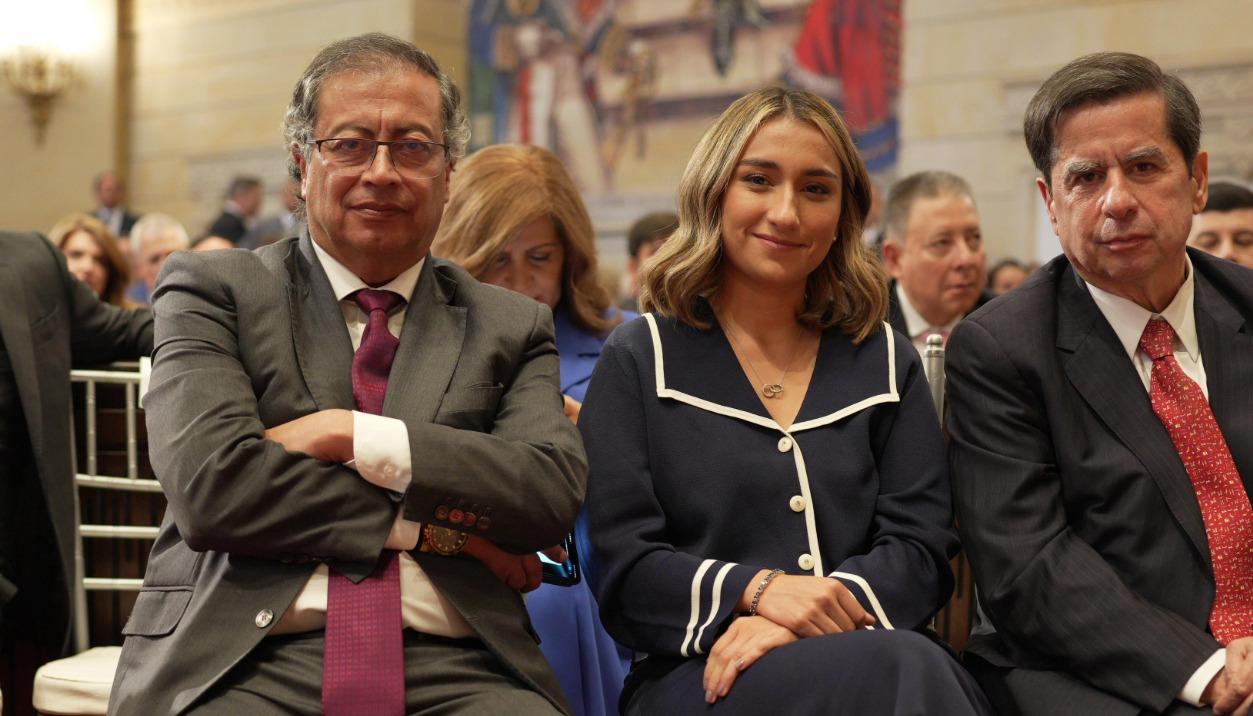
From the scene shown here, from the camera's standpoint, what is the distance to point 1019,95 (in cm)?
873

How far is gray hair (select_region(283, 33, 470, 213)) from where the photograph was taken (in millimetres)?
2348

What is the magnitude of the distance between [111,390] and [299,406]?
1.02 m

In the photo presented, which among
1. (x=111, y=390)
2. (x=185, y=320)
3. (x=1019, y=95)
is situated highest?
(x=1019, y=95)

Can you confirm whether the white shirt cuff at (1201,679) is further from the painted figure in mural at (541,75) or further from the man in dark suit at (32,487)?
the painted figure in mural at (541,75)

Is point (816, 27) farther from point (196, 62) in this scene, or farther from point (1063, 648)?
point (1063, 648)

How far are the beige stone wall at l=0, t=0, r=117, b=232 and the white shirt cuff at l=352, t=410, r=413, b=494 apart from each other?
42.2ft

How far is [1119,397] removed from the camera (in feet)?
7.68

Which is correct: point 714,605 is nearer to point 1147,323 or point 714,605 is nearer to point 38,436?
point 1147,323

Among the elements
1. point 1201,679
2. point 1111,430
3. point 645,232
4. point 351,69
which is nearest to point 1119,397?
point 1111,430

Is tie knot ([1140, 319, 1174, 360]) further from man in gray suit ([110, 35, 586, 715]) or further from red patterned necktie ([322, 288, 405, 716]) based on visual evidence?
red patterned necktie ([322, 288, 405, 716])

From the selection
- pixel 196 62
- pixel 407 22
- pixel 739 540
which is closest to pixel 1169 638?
pixel 739 540

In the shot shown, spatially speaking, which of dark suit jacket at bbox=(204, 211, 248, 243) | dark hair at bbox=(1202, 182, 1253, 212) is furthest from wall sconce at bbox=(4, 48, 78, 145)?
dark hair at bbox=(1202, 182, 1253, 212)

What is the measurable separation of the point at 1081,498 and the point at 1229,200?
230 centimetres

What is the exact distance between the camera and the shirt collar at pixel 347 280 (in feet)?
7.78
